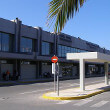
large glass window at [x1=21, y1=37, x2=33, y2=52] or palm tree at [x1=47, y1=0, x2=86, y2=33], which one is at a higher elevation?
large glass window at [x1=21, y1=37, x2=33, y2=52]

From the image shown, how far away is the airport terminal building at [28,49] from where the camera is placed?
30.7 meters

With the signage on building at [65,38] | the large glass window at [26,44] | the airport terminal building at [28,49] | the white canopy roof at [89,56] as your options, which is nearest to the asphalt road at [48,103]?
the white canopy roof at [89,56]

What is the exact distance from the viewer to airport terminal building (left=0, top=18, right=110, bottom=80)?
3069 cm

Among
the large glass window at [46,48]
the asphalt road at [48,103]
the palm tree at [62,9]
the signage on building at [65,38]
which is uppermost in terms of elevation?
the signage on building at [65,38]

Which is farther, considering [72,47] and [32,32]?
[72,47]

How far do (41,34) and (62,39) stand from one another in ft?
25.9

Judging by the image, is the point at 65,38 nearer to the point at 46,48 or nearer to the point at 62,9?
the point at 46,48

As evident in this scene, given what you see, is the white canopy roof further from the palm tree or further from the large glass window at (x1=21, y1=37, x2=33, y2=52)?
the large glass window at (x1=21, y1=37, x2=33, y2=52)

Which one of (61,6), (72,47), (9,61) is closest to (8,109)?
(61,6)

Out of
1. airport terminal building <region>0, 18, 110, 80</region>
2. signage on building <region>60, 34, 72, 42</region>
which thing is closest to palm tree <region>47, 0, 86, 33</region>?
airport terminal building <region>0, 18, 110, 80</region>

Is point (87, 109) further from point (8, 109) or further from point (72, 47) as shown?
point (72, 47)

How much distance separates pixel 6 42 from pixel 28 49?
18.0 feet

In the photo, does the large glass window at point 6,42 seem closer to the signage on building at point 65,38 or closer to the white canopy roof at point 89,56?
the signage on building at point 65,38

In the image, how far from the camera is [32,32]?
1422 inches
